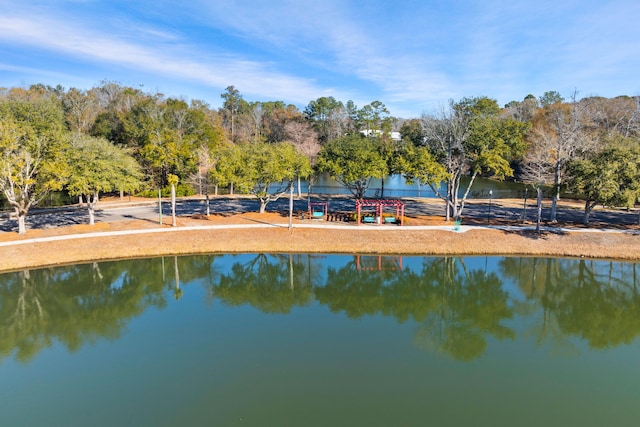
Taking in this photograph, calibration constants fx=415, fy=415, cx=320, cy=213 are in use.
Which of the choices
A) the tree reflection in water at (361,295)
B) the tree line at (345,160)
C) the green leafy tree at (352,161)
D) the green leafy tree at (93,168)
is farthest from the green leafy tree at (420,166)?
the green leafy tree at (93,168)

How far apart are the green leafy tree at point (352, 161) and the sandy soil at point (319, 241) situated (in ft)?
20.5

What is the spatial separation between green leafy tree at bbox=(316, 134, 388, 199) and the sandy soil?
246 inches

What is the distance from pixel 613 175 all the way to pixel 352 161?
1970 centimetres

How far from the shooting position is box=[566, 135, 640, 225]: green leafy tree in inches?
1132

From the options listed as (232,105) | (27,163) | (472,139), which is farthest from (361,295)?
(232,105)

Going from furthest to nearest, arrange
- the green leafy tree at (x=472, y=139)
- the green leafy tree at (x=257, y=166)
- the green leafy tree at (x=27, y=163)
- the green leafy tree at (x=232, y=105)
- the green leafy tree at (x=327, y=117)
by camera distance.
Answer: the green leafy tree at (x=232, y=105), the green leafy tree at (x=327, y=117), the green leafy tree at (x=257, y=166), the green leafy tree at (x=472, y=139), the green leafy tree at (x=27, y=163)

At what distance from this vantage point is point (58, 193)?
55438mm

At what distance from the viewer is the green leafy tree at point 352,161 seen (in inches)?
1460

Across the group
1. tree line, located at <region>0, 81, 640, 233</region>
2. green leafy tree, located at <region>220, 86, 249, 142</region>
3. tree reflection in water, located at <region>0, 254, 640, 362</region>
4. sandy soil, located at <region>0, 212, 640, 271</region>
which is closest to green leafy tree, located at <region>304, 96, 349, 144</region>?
green leafy tree, located at <region>220, 86, 249, 142</region>

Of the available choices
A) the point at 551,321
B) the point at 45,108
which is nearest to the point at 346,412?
the point at 551,321

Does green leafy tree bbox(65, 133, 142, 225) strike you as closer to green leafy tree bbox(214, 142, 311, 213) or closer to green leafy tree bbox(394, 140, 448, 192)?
green leafy tree bbox(214, 142, 311, 213)

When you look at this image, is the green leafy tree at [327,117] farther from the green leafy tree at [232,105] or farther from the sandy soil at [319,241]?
the sandy soil at [319,241]

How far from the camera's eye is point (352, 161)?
37625 millimetres

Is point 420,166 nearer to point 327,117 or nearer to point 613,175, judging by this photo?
point 613,175
